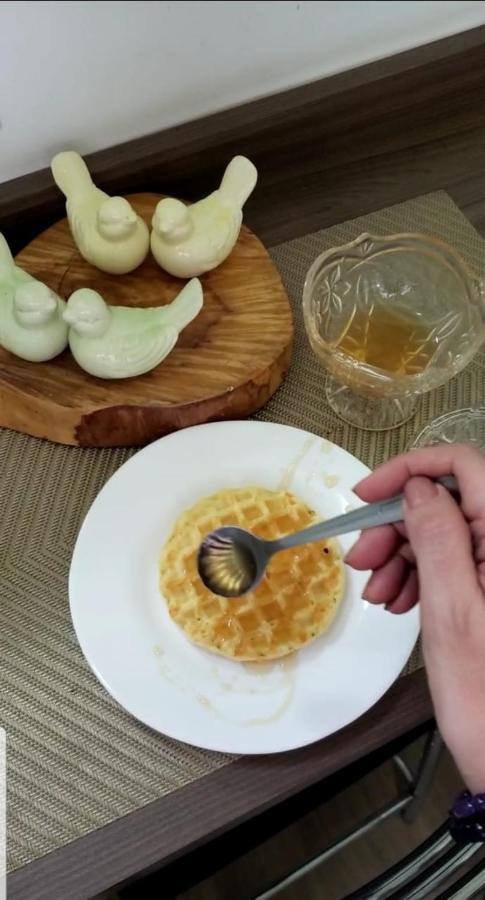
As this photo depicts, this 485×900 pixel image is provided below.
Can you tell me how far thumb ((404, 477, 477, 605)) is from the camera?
0.53 metres

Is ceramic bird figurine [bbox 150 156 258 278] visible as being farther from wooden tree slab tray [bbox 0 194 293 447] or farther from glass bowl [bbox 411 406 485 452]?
glass bowl [bbox 411 406 485 452]

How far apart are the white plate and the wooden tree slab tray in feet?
0.11

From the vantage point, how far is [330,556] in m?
0.71

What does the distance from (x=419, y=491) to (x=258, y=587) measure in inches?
7.4

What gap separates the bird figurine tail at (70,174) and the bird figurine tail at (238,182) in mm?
130

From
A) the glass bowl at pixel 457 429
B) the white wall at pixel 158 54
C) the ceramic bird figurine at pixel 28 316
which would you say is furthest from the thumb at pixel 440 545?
the white wall at pixel 158 54

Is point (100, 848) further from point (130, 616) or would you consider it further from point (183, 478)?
point (183, 478)

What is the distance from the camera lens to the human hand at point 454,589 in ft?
1.70

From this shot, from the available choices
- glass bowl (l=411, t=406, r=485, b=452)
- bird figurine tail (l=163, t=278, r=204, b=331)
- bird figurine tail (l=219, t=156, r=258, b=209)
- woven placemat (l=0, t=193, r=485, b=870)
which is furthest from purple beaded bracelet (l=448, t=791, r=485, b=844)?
bird figurine tail (l=219, t=156, r=258, b=209)

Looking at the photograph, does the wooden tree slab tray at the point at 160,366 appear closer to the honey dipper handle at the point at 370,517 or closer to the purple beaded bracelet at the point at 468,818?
the honey dipper handle at the point at 370,517

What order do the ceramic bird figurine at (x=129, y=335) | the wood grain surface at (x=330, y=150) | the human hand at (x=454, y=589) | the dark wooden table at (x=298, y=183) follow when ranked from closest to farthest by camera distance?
1. the human hand at (x=454, y=589)
2. the dark wooden table at (x=298, y=183)
3. the ceramic bird figurine at (x=129, y=335)
4. the wood grain surface at (x=330, y=150)

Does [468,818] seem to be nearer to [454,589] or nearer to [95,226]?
[454,589]

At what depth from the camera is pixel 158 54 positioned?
0.80 m

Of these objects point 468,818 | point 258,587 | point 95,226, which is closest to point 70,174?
point 95,226
